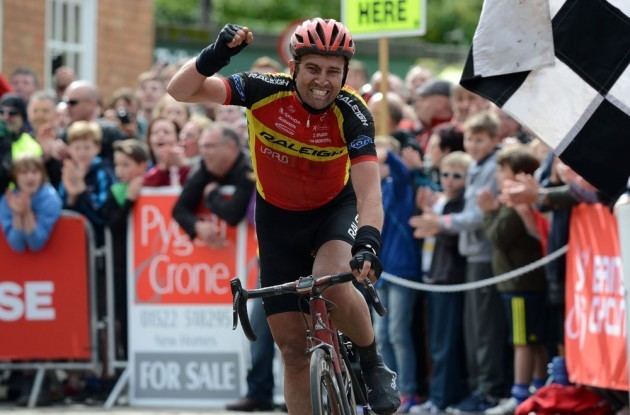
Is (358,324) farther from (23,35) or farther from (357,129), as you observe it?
(23,35)

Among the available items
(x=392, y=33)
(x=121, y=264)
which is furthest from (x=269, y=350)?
(x=392, y=33)

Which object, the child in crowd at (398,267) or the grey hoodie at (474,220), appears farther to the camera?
the child in crowd at (398,267)

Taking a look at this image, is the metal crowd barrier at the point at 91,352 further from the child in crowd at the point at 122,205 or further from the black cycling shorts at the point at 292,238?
the black cycling shorts at the point at 292,238

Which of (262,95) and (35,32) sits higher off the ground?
(35,32)

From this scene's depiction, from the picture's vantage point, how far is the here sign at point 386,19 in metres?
12.7

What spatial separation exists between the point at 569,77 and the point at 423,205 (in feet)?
16.5

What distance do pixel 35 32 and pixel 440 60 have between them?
21.3 meters

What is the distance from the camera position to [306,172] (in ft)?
26.7

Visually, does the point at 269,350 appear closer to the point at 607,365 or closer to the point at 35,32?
the point at 607,365

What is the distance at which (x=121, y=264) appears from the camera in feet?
43.8

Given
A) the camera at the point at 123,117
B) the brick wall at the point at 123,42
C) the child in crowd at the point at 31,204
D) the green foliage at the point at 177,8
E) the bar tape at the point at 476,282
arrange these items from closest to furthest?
the bar tape at the point at 476,282, the child in crowd at the point at 31,204, the camera at the point at 123,117, the brick wall at the point at 123,42, the green foliage at the point at 177,8

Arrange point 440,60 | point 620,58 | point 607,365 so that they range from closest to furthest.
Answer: point 620,58 → point 607,365 → point 440,60

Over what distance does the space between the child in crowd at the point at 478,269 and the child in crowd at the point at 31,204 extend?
3375mm

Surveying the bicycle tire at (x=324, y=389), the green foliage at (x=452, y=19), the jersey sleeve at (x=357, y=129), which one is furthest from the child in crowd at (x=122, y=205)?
the green foliage at (x=452, y=19)
